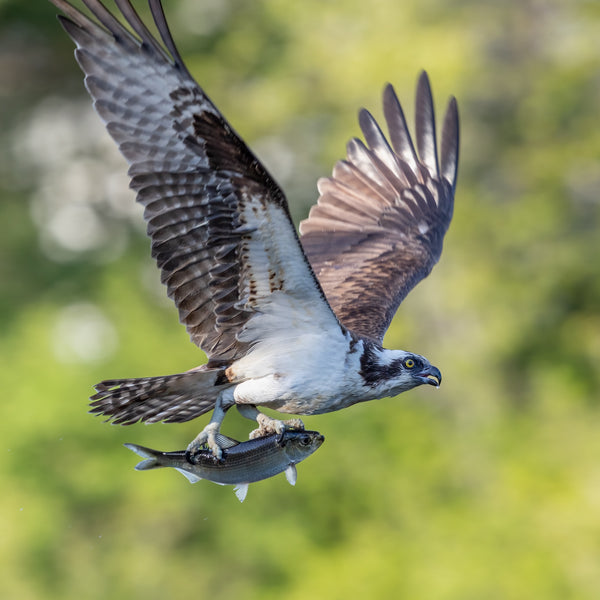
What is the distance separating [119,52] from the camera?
193 inches

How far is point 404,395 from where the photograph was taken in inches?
617

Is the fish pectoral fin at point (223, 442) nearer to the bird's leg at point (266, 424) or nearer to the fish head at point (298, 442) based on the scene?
the bird's leg at point (266, 424)

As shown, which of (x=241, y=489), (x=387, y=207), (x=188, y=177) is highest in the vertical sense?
(x=387, y=207)

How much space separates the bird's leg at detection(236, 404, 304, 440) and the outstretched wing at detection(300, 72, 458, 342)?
1.27 m

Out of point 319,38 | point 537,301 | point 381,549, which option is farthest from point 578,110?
point 381,549

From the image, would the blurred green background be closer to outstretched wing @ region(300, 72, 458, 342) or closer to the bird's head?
outstretched wing @ region(300, 72, 458, 342)

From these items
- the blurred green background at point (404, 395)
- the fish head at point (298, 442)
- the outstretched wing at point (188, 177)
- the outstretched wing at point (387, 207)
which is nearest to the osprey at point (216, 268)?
the outstretched wing at point (188, 177)

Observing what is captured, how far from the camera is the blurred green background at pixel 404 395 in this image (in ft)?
47.2

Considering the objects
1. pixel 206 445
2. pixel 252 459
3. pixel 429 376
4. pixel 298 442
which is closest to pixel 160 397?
pixel 206 445

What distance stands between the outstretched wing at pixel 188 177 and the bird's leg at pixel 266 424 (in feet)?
1.80

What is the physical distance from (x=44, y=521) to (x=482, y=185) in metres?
7.92

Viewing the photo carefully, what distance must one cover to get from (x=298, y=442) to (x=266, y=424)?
0.35 meters

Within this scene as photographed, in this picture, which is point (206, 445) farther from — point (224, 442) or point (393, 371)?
point (393, 371)

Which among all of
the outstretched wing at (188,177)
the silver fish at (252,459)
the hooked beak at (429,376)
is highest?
the outstretched wing at (188,177)
